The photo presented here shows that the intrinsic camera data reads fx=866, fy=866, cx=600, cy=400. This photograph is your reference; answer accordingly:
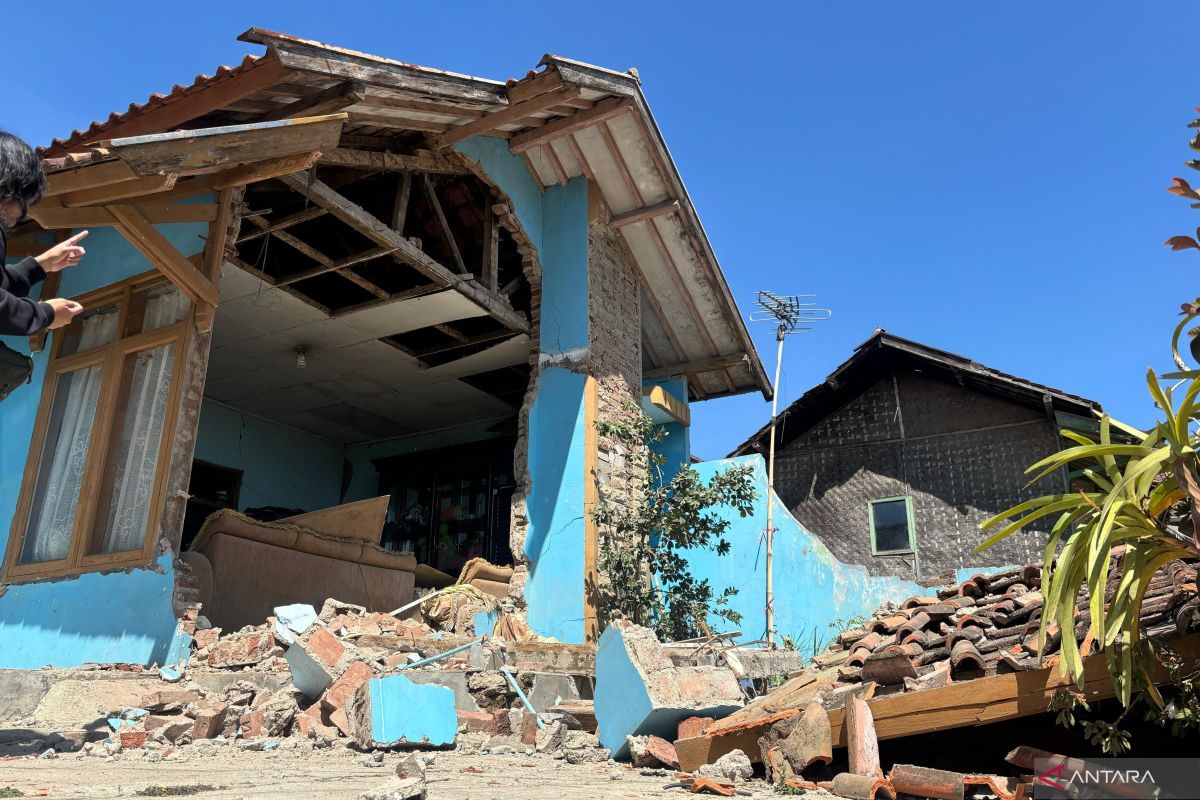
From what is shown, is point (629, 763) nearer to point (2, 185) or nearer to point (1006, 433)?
point (2, 185)

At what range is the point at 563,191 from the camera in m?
10.1

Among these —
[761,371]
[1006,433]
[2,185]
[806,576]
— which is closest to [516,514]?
[806,576]

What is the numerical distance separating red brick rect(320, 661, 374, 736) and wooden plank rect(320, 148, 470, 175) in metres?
4.45

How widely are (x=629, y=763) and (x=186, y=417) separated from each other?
14.5ft

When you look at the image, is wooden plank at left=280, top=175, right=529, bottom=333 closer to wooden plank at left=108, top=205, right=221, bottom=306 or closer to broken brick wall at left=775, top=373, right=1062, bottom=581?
wooden plank at left=108, top=205, right=221, bottom=306

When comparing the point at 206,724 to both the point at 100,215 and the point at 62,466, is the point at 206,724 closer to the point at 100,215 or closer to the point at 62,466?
the point at 100,215

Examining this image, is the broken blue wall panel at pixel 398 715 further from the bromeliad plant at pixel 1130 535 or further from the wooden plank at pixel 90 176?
the wooden plank at pixel 90 176

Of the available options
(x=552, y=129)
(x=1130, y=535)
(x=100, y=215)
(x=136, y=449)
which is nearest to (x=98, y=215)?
(x=100, y=215)

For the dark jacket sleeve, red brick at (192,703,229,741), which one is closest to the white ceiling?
red brick at (192,703,229,741)

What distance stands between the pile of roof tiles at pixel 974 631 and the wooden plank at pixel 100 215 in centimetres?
560

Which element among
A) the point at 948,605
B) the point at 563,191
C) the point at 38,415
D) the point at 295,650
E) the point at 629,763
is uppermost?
the point at 563,191

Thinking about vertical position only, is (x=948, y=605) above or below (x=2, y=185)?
below

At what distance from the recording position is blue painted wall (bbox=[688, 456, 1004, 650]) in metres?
11.0

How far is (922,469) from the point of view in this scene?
1400 centimetres
